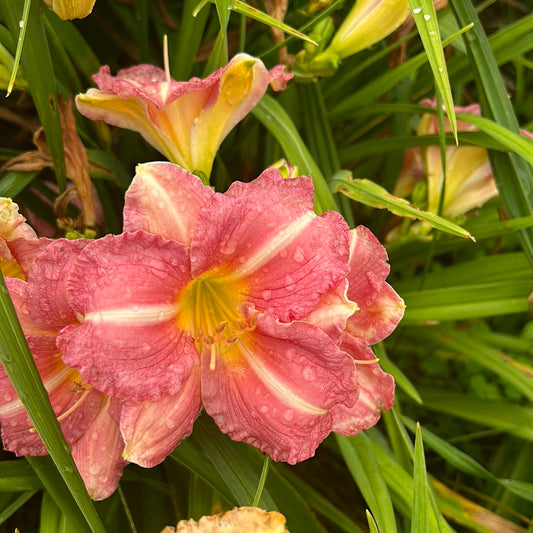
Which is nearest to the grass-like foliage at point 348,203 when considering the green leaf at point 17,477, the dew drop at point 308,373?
the green leaf at point 17,477

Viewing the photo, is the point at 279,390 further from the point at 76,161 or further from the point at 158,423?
the point at 76,161

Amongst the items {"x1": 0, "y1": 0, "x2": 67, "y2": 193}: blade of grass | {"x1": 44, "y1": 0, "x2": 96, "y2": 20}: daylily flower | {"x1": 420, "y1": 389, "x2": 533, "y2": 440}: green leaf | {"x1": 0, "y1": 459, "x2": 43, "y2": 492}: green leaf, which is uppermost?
{"x1": 44, "y1": 0, "x2": 96, "y2": 20}: daylily flower

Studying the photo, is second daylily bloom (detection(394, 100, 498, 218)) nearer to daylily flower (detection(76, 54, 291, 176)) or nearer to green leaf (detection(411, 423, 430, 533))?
daylily flower (detection(76, 54, 291, 176))

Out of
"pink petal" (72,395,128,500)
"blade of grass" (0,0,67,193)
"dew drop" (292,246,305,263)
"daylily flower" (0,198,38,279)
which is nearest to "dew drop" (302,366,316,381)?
"dew drop" (292,246,305,263)

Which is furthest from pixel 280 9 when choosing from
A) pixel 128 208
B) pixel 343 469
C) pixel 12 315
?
pixel 343 469

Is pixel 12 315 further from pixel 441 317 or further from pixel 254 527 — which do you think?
pixel 441 317

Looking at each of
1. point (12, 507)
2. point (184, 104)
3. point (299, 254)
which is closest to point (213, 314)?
point (299, 254)
